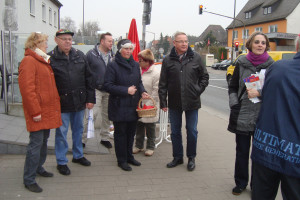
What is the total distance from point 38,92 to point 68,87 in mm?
522

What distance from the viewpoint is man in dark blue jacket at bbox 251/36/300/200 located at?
79.5 inches

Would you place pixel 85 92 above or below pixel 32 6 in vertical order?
below

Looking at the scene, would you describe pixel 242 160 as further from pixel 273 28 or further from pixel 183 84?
pixel 273 28

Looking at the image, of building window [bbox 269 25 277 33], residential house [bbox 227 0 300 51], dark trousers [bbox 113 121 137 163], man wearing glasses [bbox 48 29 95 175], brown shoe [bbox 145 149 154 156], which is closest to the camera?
man wearing glasses [bbox 48 29 95 175]

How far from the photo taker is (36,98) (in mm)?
3387

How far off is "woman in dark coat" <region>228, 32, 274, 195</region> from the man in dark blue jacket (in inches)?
47.9

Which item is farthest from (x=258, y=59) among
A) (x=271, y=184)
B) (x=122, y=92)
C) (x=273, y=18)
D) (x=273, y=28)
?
(x=273, y=28)

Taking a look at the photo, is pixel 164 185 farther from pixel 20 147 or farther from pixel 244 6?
pixel 244 6

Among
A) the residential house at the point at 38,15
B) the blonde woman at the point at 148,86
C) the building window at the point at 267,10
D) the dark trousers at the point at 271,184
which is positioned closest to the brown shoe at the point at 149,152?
the blonde woman at the point at 148,86

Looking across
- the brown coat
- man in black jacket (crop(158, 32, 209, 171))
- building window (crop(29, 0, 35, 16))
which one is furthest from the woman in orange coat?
building window (crop(29, 0, 35, 16))

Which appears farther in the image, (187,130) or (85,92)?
(187,130)

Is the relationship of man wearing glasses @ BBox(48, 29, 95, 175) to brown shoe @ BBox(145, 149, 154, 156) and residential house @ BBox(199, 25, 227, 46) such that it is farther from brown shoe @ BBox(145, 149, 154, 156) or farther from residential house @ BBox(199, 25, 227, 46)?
residential house @ BBox(199, 25, 227, 46)

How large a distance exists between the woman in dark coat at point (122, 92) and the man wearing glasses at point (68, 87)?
0.31m

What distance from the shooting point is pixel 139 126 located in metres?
5.16
